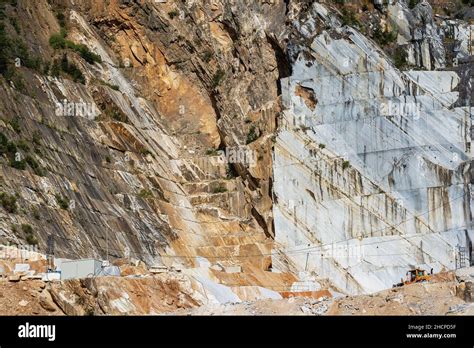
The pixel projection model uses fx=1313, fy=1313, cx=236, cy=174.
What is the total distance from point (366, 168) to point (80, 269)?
73.6 ft

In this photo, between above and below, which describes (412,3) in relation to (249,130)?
above

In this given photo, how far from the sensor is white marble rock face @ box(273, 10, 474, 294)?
67750 millimetres

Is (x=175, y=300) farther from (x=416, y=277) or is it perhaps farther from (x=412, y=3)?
(x=412, y=3)

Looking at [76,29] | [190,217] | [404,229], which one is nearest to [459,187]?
[404,229]

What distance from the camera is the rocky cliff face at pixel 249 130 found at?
2648 inches

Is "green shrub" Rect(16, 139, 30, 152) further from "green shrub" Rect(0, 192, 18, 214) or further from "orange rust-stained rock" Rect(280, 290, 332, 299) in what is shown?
"orange rust-stained rock" Rect(280, 290, 332, 299)

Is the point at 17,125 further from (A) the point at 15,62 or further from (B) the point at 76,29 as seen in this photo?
(B) the point at 76,29

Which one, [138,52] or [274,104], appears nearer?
[274,104]

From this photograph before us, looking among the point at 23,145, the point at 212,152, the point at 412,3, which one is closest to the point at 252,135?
the point at 212,152

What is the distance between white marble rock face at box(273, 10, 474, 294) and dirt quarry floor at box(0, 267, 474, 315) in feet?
47.1

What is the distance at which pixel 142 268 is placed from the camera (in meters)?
55.7

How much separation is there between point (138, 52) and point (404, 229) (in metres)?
20.7

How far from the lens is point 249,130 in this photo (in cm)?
7400

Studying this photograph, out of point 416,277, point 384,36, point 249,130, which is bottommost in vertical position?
point 416,277
